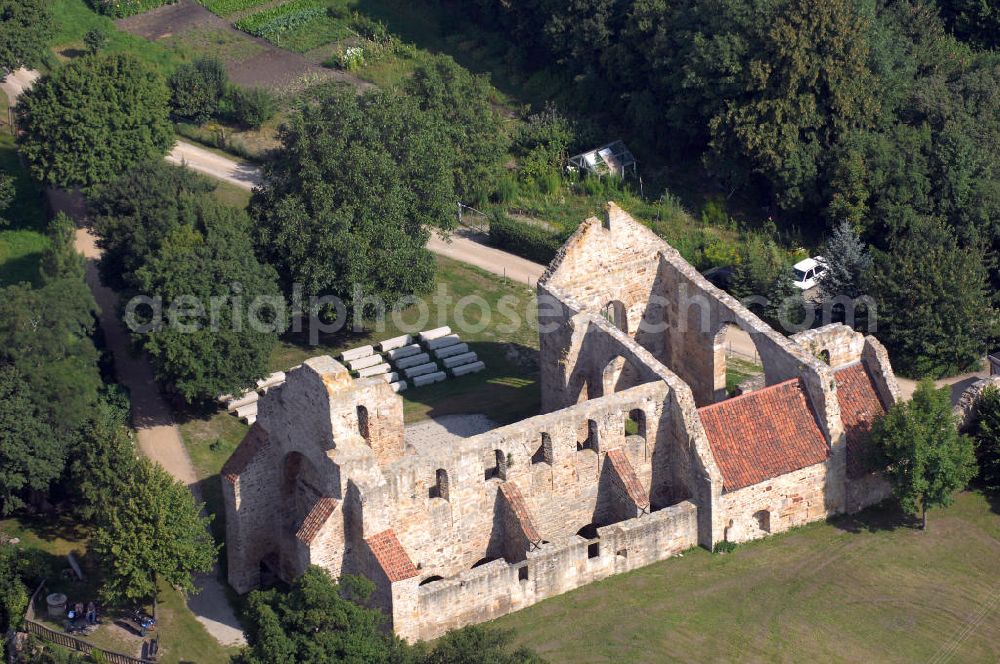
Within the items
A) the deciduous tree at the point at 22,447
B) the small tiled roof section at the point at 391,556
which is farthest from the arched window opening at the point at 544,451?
the deciduous tree at the point at 22,447

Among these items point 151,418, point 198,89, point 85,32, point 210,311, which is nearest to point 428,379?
point 210,311

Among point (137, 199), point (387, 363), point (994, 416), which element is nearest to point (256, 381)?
point (387, 363)

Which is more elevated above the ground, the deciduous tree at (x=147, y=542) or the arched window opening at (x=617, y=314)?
the arched window opening at (x=617, y=314)

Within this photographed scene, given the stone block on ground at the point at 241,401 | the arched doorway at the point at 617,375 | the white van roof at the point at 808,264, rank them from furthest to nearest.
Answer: the white van roof at the point at 808,264
the stone block on ground at the point at 241,401
the arched doorway at the point at 617,375

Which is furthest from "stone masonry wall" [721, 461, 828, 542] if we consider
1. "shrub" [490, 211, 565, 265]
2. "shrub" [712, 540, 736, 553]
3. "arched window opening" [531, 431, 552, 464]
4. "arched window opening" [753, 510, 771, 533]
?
"shrub" [490, 211, 565, 265]

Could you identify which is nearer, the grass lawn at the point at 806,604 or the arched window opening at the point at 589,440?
the grass lawn at the point at 806,604

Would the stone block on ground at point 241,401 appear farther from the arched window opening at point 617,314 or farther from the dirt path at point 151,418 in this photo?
the arched window opening at point 617,314

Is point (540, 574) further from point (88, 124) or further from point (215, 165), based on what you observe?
point (215, 165)

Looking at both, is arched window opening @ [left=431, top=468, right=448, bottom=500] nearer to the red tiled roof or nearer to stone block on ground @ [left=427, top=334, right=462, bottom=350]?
the red tiled roof
